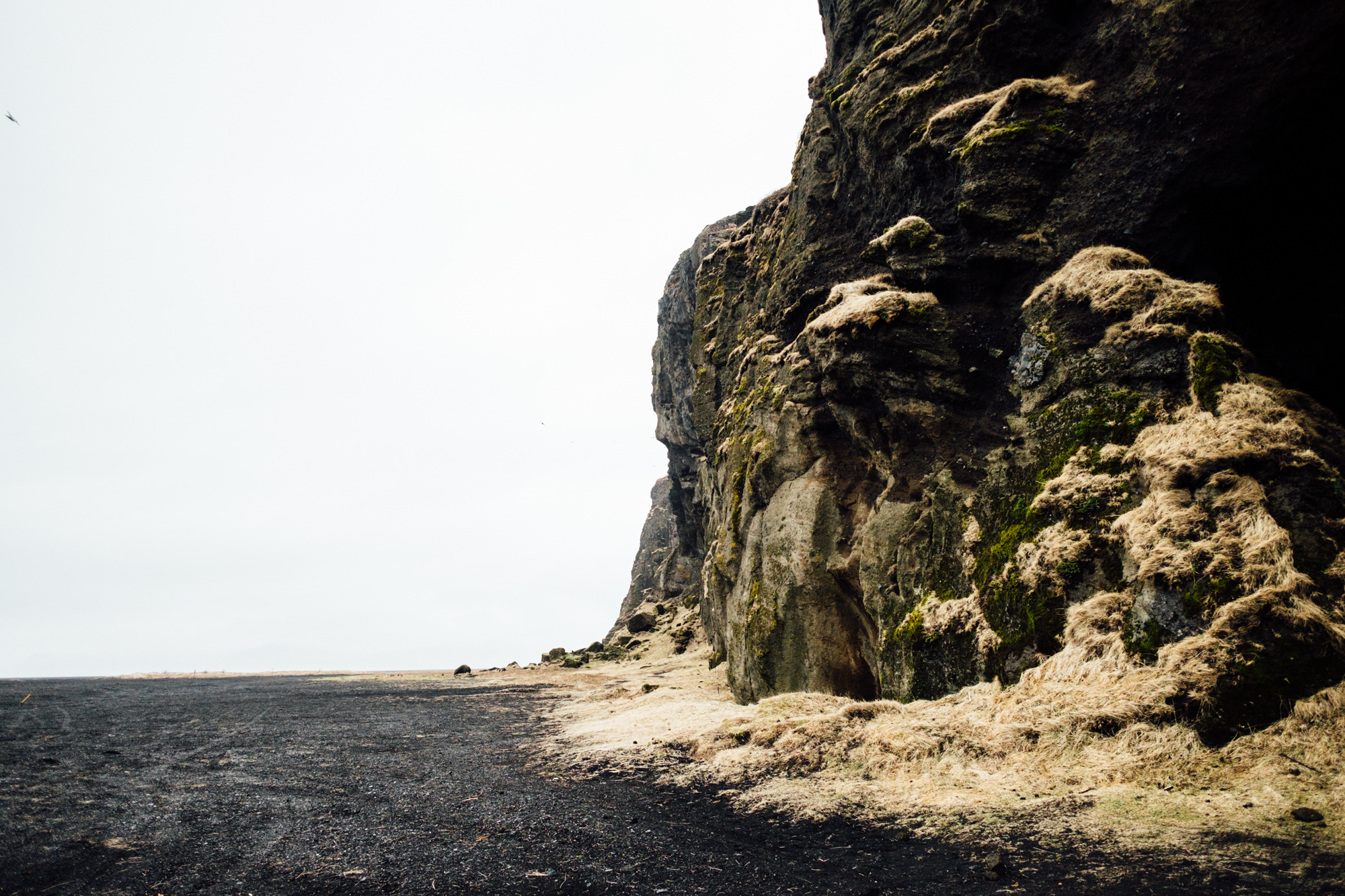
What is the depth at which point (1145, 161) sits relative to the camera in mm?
11500

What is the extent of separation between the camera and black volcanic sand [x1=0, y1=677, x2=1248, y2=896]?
565 cm

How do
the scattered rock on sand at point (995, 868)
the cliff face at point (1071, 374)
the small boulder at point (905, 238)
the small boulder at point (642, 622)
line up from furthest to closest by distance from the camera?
the small boulder at point (642, 622)
the small boulder at point (905, 238)
the cliff face at point (1071, 374)
the scattered rock on sand at point (995, 868)

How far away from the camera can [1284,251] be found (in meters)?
10.9

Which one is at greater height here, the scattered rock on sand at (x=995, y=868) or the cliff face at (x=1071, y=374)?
the cliff face at (x=1071, y=374)

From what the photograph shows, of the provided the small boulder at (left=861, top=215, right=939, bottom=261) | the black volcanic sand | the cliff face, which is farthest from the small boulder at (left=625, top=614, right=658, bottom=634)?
the small boulder at (left=861, top=215, right=939, bottom=261)

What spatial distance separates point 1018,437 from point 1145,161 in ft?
18.4

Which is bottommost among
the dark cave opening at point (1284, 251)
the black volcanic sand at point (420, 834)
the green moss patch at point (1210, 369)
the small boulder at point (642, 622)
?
the small boulder at point (642, 622)

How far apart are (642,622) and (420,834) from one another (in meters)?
48.2

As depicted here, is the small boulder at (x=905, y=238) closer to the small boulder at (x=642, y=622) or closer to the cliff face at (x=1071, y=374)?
the cliff face at (x=1071, y=374)

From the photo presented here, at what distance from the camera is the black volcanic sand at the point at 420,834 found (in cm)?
565

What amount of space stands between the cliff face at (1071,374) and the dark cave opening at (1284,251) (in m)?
0.04

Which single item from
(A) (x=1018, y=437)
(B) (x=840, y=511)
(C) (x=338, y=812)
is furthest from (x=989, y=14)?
(C) (x=338, y=812)

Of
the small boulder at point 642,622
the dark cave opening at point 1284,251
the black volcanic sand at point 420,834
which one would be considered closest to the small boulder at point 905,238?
the dark cave opening at point 1284,251

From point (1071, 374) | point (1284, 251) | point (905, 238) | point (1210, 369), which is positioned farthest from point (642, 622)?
point (1284, 251)
